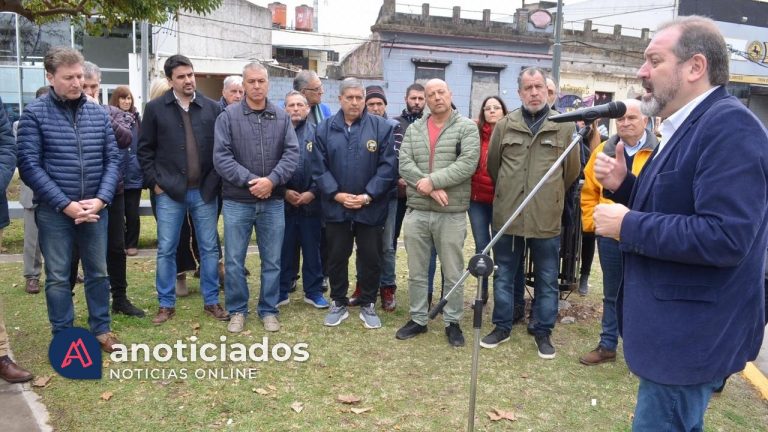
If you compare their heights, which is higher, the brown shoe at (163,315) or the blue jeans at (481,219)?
the blue jeans at (481,219)

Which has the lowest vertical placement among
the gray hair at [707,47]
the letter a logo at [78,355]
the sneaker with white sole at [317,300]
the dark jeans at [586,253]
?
the sneaker with white sole at [317,300]

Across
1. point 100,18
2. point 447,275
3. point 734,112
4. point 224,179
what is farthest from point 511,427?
point 100,18

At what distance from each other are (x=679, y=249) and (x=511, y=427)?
2068 mm

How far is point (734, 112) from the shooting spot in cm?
210

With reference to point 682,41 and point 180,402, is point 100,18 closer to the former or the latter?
point 180,402

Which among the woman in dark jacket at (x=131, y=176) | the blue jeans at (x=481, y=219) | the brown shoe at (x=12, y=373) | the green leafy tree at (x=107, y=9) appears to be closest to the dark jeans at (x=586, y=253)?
the blue jeans at (x=481, y=219)

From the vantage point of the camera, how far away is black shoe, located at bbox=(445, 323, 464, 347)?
200 inches

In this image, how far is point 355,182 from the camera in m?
5.36

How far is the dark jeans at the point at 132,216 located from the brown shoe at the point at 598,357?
5379mm

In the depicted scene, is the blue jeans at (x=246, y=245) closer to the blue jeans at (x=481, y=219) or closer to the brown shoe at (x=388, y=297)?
the brown shoe at (x=388, y=297)

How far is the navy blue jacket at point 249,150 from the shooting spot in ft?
16.7

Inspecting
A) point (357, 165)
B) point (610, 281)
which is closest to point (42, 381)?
point (357, 165)

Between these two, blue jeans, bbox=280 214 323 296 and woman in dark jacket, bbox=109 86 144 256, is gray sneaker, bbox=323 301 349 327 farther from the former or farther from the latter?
woman in dark jacket, bbox=109 86 144 256

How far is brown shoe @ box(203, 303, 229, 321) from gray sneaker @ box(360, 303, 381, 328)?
3.98 feet
